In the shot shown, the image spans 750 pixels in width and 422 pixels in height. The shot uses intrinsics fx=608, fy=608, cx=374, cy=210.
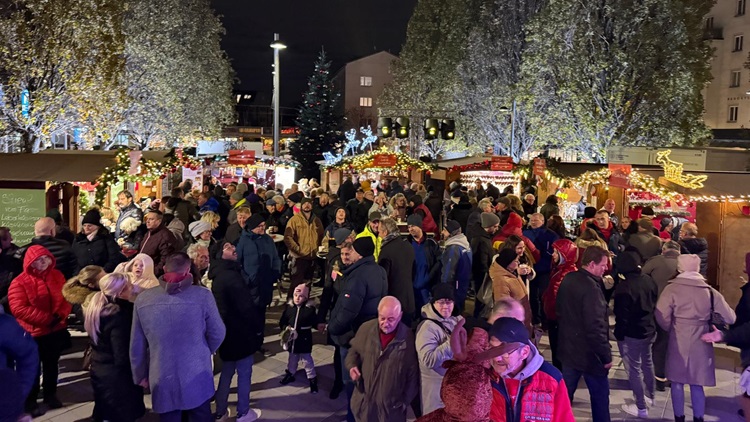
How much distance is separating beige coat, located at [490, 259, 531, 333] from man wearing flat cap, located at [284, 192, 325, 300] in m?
4.20

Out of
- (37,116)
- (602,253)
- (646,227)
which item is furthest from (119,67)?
(602,253)

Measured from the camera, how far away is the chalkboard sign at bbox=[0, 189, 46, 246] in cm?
1060

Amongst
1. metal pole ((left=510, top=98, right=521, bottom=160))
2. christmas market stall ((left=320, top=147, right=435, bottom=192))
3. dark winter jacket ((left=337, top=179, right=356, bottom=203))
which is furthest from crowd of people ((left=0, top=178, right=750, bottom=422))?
metal pole ((left=510, top=98, right=521, bottom=160))

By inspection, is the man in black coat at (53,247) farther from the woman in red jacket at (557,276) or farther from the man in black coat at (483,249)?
the woman in red jacket at (557,276)

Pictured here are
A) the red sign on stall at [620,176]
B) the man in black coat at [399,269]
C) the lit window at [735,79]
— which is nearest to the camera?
the man in black coat at [399,269]

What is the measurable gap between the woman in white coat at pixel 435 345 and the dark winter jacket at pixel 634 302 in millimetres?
2328

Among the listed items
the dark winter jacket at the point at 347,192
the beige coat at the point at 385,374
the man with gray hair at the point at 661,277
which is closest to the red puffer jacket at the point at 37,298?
the beige coat at the point at 385,374

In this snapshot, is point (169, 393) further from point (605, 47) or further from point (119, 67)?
point (605, 47)

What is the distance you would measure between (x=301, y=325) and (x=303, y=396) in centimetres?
76

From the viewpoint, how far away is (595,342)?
16.6 feet

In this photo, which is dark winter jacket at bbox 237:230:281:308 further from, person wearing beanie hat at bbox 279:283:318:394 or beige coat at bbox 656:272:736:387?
beige coat at bbox 656:272:736:387

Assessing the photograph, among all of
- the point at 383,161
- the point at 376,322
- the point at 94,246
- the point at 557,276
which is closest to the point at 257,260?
the point at 94,246

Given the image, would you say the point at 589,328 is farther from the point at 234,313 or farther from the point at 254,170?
the point at 254,170

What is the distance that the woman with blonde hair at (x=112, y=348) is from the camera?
4.47 m
